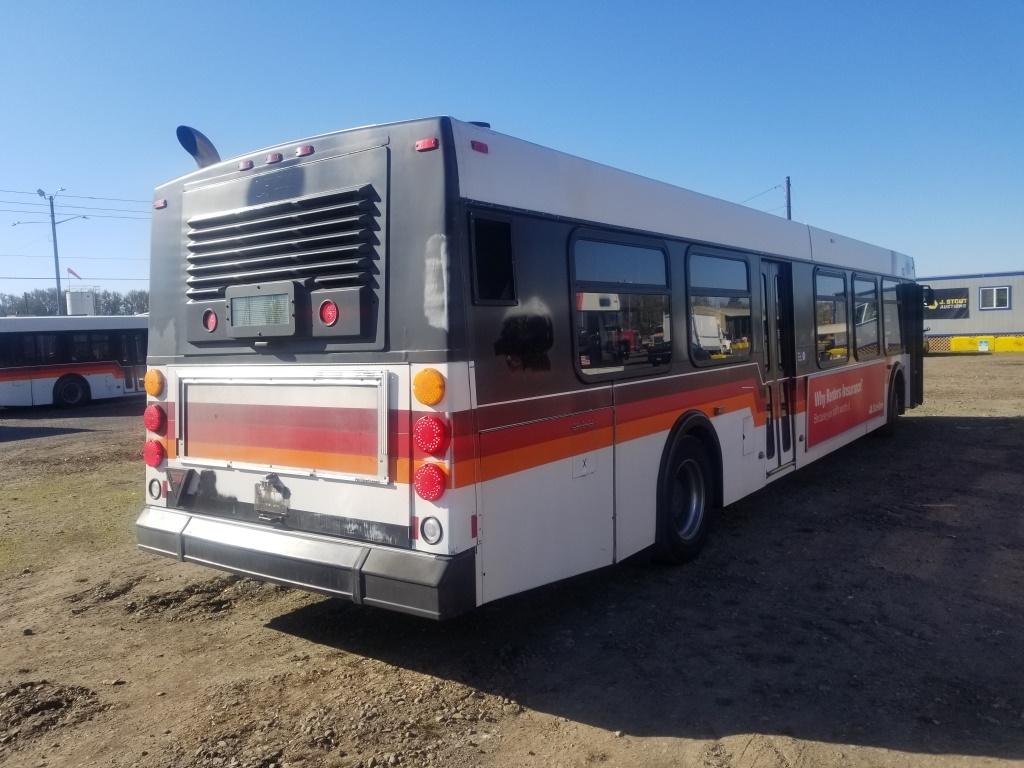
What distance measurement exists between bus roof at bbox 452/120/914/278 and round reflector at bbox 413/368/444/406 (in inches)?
37.4

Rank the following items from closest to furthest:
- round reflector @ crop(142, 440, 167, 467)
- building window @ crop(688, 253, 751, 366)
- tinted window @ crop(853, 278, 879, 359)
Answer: round reflector @ crop(142, 440, 167, 467) < building window @ crop(688, 253, 751, 366) < tinted window @ crop(853, 278, 879, 359)

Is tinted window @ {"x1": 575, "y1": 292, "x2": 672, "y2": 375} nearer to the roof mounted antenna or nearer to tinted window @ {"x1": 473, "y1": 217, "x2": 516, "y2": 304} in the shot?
tinted window @ {"x1": 473, "y1": 217, "x2": 516, "y2": 304}

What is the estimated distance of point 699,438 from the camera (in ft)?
21.0

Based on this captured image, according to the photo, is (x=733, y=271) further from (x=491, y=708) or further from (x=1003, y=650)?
(x=491, y=708)

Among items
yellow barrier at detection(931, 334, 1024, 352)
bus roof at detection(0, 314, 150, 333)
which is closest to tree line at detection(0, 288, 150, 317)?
bus roof at detection(0, 314, 150, 333)

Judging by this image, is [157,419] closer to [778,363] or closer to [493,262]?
[493,262]

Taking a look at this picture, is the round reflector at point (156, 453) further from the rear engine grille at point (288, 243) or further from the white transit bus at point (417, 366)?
the rear engine grille at point (288, 243)

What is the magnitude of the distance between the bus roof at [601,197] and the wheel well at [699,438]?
4.73 ft

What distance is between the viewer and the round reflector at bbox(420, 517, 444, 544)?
12.9 ft

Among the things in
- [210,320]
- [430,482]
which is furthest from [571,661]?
[210,320]

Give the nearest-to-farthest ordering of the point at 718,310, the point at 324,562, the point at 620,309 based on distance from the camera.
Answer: the point at 324,562
the point at 620,309
the point at 718,310

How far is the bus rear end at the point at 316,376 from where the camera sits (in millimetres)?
3953

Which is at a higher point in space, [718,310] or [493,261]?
[493,261]

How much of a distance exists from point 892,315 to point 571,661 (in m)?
9.22
